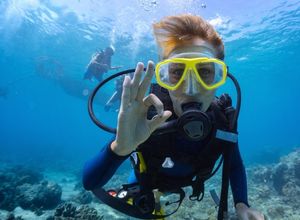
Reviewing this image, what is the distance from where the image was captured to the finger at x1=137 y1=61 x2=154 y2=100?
2.14 m

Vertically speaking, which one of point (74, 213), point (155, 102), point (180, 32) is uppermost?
point (180, 32)

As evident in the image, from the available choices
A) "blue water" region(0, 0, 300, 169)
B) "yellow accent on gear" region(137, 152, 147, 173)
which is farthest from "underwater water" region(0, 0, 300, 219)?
"yellow accent on gear" region(137, 152, 147, 173)

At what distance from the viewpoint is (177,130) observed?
9.32ft

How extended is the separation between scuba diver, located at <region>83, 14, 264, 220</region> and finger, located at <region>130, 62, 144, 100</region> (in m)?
0.01

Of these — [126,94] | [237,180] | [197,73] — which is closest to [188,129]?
[197,73]

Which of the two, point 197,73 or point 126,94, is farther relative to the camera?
point 197,73

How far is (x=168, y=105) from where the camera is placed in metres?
3.44

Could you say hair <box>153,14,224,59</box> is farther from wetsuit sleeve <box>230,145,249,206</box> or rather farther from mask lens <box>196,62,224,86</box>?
wetsuit sleeve <box>230,145,249,206</box>

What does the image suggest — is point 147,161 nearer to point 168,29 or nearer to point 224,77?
point 224,77

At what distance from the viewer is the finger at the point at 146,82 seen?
2.14m

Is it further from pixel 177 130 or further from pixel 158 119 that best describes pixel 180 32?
pixel 158 119

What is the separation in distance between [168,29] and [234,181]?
7.62 feet

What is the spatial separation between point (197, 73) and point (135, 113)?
1.05m

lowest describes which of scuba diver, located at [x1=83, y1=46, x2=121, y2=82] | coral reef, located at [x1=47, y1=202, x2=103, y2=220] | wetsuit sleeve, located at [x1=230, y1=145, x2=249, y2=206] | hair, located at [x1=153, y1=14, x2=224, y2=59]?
coral reef, located at [x1=47, y1=202, x2=103, y2=220]
